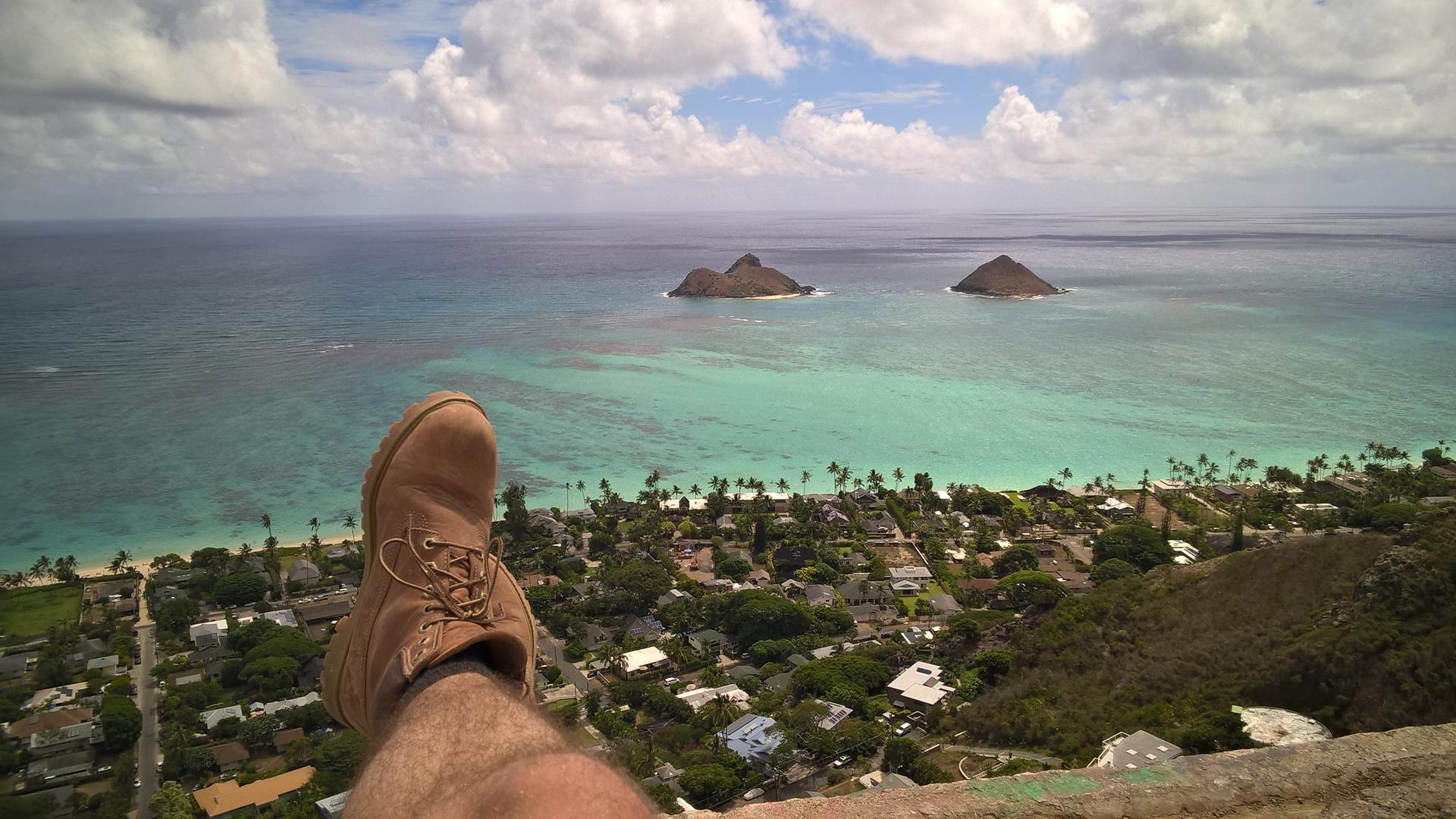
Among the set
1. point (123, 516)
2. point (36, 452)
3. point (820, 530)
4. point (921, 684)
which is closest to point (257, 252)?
point (36, 452)

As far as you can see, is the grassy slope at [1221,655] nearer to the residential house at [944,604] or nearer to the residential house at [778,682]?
the residential house at [944,604]

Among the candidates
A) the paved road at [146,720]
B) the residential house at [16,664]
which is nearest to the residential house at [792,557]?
the paved road at [146,720]

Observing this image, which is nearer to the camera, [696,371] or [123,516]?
[123,516]

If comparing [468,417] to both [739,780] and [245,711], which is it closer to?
[739,780]

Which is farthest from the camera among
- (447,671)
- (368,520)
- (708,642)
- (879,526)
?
(879,526)

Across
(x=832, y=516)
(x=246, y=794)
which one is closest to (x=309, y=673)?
(x=246, y=794)

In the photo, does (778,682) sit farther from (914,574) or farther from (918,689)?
(914,574)

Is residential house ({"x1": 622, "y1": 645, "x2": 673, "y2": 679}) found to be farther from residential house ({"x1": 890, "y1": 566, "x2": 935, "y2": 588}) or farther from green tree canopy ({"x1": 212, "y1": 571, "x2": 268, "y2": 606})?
green tree canopy ({"x1": 212, "y1": 571, "x2": 268, "y2": 606})
